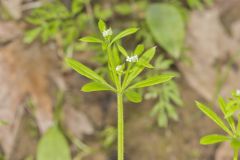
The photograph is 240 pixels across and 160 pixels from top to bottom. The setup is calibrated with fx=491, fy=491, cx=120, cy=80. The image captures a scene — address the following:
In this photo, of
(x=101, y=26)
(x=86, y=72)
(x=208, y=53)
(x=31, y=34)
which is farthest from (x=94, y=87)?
(x=208, y=53)

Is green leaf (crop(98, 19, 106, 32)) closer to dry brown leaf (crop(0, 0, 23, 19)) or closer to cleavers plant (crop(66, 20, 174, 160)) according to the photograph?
cleavers plant (crop(66, 20, 174, 160))

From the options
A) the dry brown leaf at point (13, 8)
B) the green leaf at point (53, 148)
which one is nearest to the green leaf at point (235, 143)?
the green leaf at point (53, 148)

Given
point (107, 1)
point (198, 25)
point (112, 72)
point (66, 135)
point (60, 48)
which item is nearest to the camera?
point (112, 72)

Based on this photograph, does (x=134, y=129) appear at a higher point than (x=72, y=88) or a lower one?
lower

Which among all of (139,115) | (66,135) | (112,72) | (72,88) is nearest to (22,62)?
(72,88)

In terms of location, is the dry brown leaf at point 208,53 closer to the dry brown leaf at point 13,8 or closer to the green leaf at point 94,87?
the dry brown leaf at point 13,8

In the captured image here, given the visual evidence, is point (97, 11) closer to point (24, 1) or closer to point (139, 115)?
point (24, 1)

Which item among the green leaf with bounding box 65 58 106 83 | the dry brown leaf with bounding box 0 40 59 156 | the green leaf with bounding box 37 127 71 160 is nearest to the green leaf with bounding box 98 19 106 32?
the green leaf with bounding box 65 58 106 83
